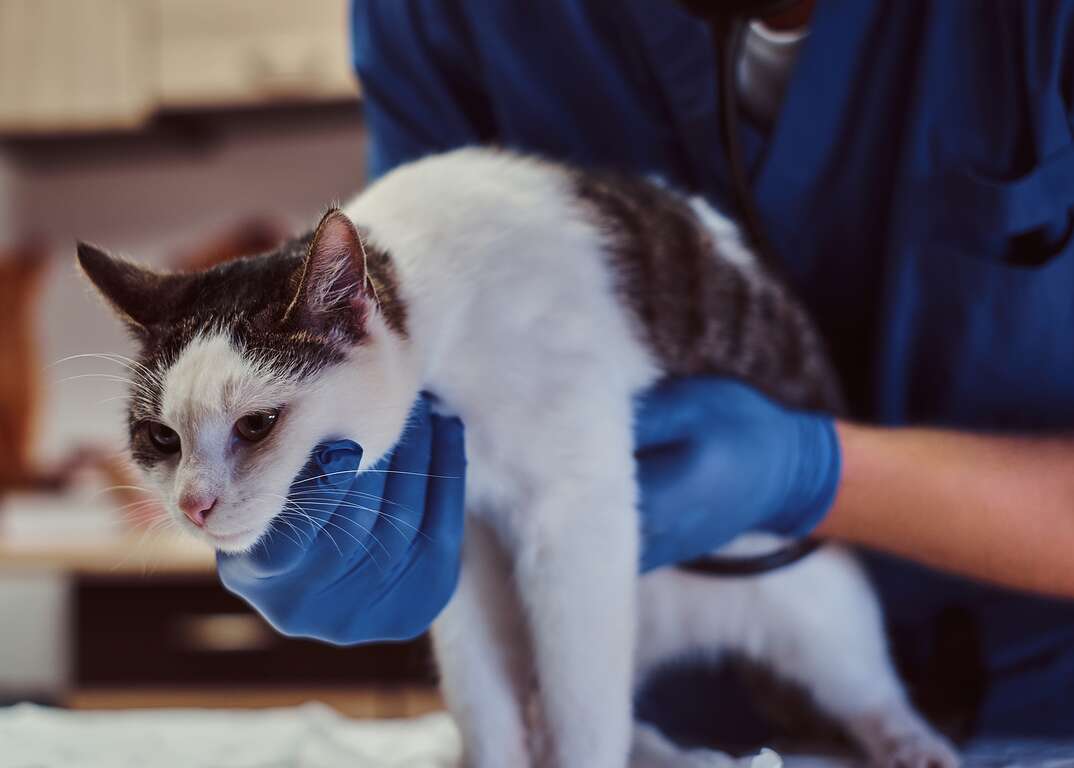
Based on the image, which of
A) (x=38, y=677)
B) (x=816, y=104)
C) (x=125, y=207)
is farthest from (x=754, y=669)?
(x=125, y=207)

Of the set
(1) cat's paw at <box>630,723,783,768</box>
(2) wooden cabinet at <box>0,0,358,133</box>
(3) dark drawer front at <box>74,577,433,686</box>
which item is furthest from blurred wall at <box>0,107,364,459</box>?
(1) cat's paw at <box>630,723,783,768</box>

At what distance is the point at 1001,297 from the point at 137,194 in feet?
8.42

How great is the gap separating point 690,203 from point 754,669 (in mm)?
496

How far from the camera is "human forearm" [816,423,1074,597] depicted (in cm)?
90

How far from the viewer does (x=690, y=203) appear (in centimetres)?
100

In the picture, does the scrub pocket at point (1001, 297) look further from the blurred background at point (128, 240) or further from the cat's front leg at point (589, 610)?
the blurred background at point (128, 240)

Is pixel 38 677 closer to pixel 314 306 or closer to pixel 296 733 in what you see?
pixel 296 733

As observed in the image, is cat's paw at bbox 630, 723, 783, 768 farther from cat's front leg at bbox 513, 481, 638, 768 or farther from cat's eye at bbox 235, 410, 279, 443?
cat's eye at bbox 235, 410, 279, 443

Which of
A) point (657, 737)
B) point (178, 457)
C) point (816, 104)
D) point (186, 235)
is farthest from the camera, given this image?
point (186, 235)

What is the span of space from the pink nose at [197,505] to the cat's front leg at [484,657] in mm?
284

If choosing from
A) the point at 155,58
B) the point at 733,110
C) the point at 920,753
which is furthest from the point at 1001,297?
the point at 155,58

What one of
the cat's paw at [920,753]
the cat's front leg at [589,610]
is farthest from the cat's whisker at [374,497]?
the cat's paw at [920,753]

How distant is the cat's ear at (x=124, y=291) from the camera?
71 cm

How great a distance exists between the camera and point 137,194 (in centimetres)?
287
